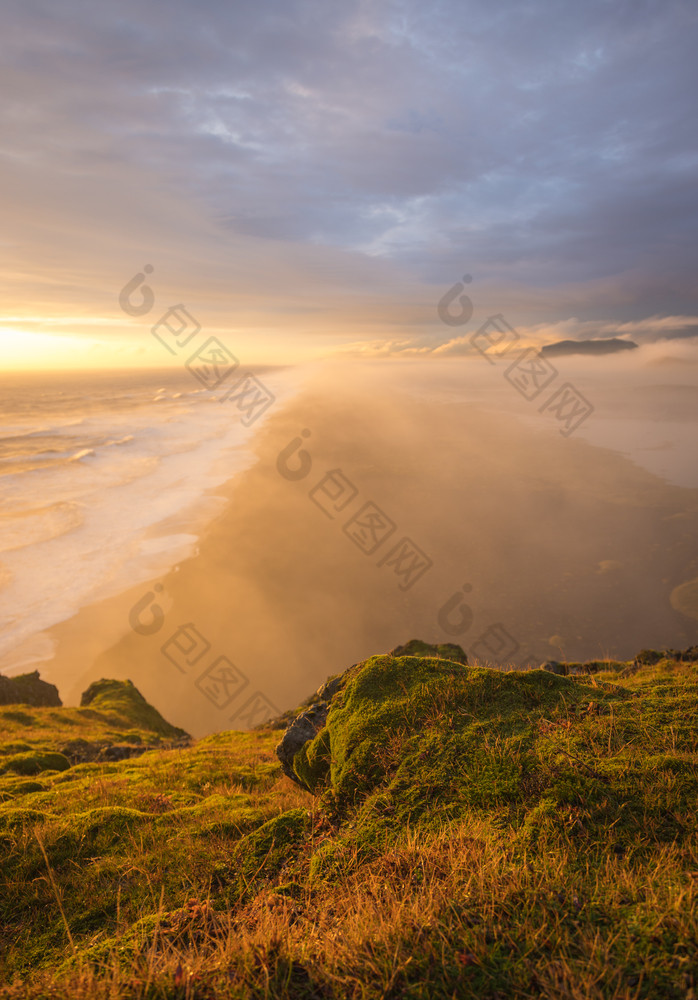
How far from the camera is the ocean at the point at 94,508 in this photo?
77.9ft

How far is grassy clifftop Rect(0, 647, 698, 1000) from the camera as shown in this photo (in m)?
2.20

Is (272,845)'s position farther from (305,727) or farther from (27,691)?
(27,691)

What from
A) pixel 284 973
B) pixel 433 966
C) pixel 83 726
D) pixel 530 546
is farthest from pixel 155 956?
pixel 530 546

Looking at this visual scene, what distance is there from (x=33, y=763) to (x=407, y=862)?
841 cm

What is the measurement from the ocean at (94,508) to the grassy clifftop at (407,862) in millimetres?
20212

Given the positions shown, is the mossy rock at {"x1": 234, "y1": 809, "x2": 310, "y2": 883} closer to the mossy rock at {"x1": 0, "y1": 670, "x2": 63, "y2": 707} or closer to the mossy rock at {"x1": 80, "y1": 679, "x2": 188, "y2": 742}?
the mossy rock at {"x1": 80, "y1": 679, "x2": 188, "y2": 742}

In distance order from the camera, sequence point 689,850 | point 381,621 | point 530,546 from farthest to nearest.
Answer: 1. point 530,546
2. point 381,621
3. point 689,850

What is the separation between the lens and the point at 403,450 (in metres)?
60.1

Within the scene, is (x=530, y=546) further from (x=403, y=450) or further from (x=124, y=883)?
(x=124, y=883)

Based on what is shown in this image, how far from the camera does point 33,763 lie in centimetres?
840

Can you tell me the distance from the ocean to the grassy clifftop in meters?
20.2

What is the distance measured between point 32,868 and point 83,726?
43.8 ft

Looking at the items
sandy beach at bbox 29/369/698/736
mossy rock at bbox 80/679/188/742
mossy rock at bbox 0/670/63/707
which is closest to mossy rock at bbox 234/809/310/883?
mossy rock at bbox 80/679/188/742

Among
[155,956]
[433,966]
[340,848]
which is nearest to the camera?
[433,966]
